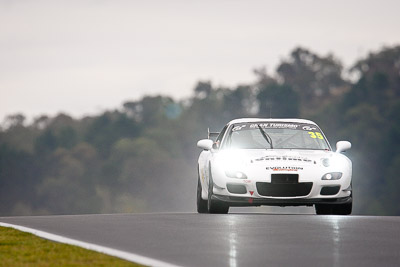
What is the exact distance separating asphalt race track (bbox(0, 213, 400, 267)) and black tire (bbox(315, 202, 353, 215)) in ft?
2.68

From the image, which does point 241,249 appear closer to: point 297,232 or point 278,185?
point 297,232

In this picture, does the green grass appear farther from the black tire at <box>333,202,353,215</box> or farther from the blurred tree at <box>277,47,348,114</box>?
the blurred tree at <box>277,47,348,114</box>

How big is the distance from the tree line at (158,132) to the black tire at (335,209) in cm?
10984

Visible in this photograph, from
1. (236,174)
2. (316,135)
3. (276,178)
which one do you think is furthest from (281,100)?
(276,178)

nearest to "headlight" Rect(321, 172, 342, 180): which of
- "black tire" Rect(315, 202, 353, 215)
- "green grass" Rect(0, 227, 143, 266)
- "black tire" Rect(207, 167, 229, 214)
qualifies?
"black tire" Rect(315, 202, 353, 215)

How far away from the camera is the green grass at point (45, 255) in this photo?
33.8 feet

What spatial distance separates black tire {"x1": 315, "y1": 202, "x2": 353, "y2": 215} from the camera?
1738 centimetres

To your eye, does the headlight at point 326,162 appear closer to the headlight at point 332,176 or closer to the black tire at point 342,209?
the headlight at point 332,176

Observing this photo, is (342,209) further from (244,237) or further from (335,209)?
(244,237)

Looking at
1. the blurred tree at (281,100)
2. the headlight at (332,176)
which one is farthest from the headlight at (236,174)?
the blurred tree at (281,100)

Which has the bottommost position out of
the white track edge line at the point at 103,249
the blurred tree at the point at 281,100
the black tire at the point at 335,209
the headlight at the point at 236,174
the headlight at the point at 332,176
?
the black tire at the point at 335,209

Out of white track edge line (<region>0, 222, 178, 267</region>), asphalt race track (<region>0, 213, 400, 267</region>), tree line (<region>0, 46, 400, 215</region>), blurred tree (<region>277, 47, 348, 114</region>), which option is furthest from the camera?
blurred tree (<region>277, 47, 348, 114</region>)

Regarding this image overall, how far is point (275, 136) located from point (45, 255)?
7.85m

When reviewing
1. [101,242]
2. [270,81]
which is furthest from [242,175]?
[270,81]
